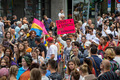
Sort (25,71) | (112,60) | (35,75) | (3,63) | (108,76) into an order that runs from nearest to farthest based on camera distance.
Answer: (35,75) < (108,76) < (25,71) < (112,60) < (3,63)

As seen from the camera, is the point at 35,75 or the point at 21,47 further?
the point at 21,47

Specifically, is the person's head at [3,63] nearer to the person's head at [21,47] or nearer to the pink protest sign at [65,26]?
the person's head at [21,47]

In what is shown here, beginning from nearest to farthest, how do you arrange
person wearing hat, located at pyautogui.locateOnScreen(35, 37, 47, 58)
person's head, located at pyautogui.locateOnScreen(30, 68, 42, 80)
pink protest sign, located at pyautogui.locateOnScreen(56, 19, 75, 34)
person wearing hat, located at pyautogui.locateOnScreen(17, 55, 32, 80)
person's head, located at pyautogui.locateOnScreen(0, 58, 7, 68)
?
person's head, located at pyautogui.locateOnScreen(30, 68, 42, 80), person wearing hat, located at pyautogui.locateOnScreen(17, 55, 32, 80), person's head, located at pyautogui.locateOnScreen(0, 58, 7, 68), person wearing hat, located at pyautogui.locateOnScreen(35, 37, 47, 58), pink protest sign, located at pyautogui.locateOnScreen(56, 19, 75, 34)

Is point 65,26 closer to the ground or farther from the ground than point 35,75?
farther from the ground

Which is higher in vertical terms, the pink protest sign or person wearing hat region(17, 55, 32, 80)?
the pink protest sign

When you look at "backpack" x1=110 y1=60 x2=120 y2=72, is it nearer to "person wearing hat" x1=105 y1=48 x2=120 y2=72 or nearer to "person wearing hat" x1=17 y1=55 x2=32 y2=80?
"person wearing hat" x1=105 y1=48 x2=120 y2=72

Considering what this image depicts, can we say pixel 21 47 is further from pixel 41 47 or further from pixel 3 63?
pixel 3 63

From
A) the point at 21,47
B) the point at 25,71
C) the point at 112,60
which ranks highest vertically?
the point at 21,47

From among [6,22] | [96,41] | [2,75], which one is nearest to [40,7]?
[6,22]

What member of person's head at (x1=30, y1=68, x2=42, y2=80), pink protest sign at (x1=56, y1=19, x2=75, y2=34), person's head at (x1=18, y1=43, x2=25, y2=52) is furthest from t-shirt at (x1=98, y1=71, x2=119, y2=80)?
pink protest sign at (x1=56, y1=19, x2=75, y2=34)

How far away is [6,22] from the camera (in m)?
17.5

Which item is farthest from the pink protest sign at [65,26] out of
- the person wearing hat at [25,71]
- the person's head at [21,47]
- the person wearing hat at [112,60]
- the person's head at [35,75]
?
the person's head at [35,75]

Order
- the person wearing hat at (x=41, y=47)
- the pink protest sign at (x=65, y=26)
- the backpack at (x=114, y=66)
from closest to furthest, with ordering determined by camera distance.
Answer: the backpack at (x=114, y=66), the person wearing hat at (x=41, y=47), the pink protest sign at (x=65, y=26)

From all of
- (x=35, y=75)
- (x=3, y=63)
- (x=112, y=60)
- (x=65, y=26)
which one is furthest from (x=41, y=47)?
(x=35, y=75)
